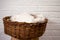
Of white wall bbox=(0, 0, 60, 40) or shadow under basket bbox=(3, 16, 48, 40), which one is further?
white wall bbox=(0, 0, 60, 40)

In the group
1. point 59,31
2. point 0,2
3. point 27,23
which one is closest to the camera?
point 27,23

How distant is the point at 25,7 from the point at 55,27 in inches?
21.8

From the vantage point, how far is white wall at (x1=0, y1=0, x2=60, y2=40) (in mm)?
1972

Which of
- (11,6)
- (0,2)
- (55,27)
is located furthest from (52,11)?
(0,2)

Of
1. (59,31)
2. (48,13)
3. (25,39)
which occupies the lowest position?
(59,31)

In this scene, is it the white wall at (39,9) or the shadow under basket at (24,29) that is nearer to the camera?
the shadow under basket at (24,29)

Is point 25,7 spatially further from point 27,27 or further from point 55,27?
point 27,27

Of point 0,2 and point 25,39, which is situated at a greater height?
point 0,2

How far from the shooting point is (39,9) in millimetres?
2006

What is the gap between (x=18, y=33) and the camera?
53.9 inches

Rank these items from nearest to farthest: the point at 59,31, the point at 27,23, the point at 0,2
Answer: the point at 27,23, the point at 0,2, the point at 59,31

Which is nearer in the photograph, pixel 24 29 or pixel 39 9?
pixel 24 29

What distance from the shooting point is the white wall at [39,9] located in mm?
1972

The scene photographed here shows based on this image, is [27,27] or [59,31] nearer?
[27,27]
